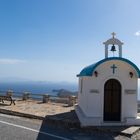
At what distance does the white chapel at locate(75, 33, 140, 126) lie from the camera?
16.4 metres

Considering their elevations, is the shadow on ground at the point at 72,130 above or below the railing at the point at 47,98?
below

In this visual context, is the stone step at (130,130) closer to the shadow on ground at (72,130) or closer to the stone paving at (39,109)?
the shadow on ground at (72,130)

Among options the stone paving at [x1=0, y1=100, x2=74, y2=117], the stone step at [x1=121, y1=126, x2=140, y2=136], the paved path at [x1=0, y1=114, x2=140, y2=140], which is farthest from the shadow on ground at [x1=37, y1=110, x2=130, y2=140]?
the stone paving at [x1=0, y1=100, x2=74, y2=117]

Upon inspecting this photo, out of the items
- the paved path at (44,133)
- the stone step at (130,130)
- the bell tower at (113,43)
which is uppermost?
the bell tower at (113,43)

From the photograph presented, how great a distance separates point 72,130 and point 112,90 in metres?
3.36

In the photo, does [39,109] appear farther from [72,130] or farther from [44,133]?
[44,133]

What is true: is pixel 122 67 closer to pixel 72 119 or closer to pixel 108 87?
pixel 108 87

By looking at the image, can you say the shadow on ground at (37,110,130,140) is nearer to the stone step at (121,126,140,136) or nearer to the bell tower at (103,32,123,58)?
the stone step at (121,126,140,136)

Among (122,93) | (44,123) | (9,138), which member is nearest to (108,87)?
(122,93)

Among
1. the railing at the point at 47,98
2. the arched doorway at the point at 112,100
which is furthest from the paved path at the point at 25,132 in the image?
the railing at the point at 47,98

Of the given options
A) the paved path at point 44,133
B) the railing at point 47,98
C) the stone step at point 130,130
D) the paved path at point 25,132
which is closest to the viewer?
the paved path at point 25,132

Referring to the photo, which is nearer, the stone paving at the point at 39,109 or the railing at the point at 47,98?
the stone paving at the point at 39,109

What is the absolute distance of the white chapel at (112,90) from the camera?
53.7 ft

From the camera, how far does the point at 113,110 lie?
16.6 metres
